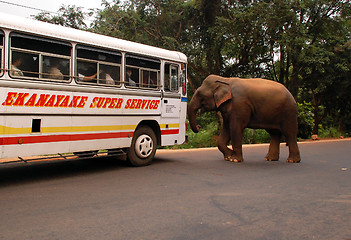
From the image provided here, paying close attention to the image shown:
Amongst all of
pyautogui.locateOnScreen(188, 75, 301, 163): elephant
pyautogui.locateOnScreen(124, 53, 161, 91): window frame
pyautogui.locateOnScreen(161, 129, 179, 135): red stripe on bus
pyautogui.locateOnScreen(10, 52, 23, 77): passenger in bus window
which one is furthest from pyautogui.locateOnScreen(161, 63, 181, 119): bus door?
pyautogui.locateOnScreen(10, 52, 23, 77): passenger in bus window

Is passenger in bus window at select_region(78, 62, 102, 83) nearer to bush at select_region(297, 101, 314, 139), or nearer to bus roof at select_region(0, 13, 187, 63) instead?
bus roof at select_region(0, 13, 187, 63)

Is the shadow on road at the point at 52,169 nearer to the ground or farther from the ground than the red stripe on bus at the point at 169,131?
nearer to the ground

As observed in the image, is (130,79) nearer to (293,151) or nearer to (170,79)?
(170,79)

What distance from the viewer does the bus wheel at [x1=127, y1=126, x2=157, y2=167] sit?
322 inches

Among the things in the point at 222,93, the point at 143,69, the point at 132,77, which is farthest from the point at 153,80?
the point at 222,93

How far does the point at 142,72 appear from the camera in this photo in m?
8.29

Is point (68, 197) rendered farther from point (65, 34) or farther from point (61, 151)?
point (65, 34)

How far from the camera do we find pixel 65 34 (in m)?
6.61

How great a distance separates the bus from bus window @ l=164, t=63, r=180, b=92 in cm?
3

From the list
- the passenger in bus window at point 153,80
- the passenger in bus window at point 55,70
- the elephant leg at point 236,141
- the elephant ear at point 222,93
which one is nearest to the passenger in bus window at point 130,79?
the passenger in bus window at point 153,80

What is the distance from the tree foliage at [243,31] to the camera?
1577cm

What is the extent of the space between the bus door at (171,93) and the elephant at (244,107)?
0.47 m

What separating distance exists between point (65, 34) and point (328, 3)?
15.1 meters

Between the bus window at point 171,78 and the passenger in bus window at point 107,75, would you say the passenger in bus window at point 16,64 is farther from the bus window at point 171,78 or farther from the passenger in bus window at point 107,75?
the bus window at point 171,78
